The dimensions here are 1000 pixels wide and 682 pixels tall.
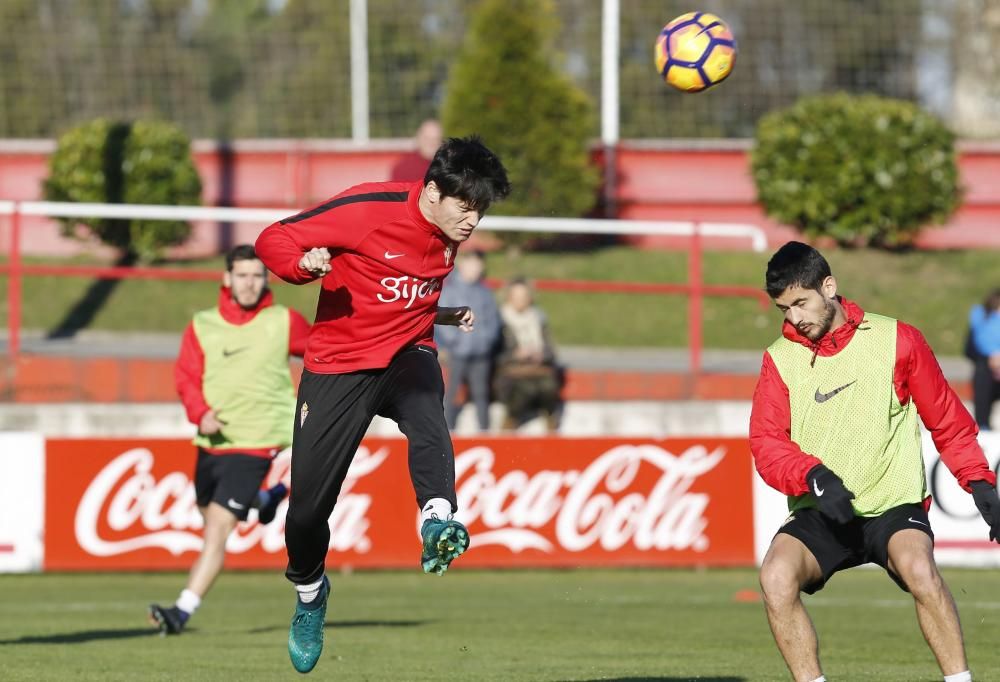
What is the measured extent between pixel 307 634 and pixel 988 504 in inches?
119

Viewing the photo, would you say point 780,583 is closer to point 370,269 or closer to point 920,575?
point 920,575

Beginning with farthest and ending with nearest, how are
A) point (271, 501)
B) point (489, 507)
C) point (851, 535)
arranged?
point (489, 507), point (271, 501), point (851, 535)

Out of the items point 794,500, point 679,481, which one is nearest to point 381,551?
point 679,481

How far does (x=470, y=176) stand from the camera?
22.4 ft

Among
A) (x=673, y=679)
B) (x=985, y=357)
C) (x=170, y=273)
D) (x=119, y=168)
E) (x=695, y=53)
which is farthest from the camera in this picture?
(x=119, y=168)

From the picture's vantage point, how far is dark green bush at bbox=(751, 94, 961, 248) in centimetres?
2320

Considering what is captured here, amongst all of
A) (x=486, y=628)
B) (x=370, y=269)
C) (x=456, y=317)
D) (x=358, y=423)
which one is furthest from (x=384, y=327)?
(x=486, y=628)

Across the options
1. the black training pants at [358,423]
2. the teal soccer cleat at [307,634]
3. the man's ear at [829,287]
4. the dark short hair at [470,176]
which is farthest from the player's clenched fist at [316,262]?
the man's ear at [829,287]

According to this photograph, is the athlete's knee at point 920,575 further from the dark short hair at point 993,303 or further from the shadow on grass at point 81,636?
the dark short hair at point 993,303

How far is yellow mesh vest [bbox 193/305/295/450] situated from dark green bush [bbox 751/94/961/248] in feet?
46.4

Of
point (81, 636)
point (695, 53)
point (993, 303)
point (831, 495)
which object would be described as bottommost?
point (81, 636)

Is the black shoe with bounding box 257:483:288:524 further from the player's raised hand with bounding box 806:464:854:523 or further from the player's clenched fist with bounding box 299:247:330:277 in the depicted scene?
the player's raised hand with bounding box 806:464:854:523

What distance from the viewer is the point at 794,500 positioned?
6836 millimetres

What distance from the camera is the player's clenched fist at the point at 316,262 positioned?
21.0 ft
